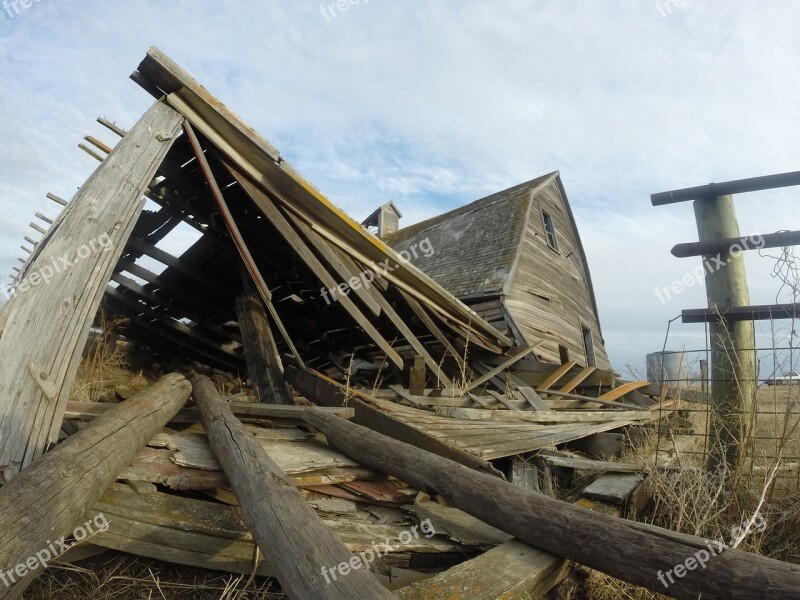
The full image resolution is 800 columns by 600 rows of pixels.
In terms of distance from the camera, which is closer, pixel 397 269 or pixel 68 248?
pixel 68 248

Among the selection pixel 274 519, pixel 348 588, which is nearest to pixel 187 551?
pixel 274 519

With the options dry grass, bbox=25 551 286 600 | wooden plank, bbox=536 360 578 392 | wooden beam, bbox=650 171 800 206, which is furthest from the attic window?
dry grass, bbox=25 551 286 600

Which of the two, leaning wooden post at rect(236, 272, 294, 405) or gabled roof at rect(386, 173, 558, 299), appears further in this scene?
gabled roof at rect(386, 173, 558, 299)

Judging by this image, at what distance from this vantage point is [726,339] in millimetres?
4461

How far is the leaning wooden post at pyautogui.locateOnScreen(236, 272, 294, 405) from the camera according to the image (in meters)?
5.71

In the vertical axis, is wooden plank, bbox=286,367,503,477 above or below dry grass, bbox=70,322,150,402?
below

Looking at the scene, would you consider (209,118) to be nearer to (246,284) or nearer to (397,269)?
(246,284)

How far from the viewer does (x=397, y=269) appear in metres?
6.49

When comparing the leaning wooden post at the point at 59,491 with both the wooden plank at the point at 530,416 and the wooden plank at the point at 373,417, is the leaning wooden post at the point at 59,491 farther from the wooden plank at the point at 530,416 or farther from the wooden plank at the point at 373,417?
the wooden plank at the point at 530,416

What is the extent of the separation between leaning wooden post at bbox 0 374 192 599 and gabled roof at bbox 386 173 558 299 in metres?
9.13

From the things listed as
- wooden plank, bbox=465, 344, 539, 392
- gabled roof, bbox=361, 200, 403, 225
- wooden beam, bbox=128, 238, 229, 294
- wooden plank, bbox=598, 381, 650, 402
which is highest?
gabled roof, bbox=361, 200, 403, 225

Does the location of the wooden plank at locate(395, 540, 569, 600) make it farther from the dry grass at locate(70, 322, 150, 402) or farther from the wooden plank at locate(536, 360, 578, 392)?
the wooden plank at locate(536, 360, 578, 392)

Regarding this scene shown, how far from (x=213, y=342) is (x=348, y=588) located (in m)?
7.33

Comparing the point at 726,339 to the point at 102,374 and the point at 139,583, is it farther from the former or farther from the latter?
the point at 102,374
